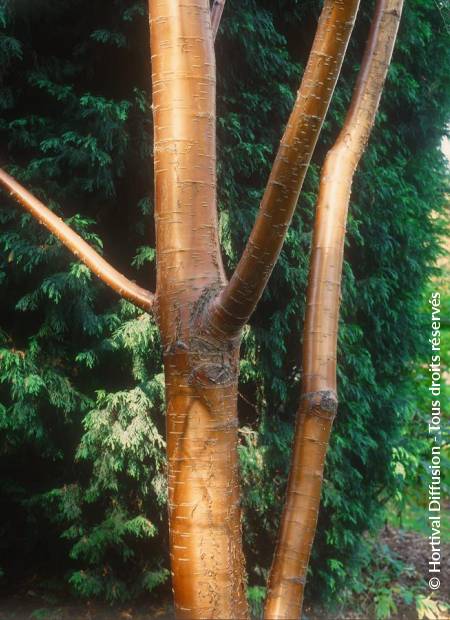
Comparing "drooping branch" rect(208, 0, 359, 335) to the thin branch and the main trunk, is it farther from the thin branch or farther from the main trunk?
the thin branch

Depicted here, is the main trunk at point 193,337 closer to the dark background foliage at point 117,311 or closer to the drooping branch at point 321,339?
the drooping branch at point 321,339

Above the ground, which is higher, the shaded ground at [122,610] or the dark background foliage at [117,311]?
the dark background foliage at [117,311]

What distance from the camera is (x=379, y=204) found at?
3.82 m

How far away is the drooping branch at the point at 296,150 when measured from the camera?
107 cm

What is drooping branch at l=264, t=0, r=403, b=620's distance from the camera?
1237mm

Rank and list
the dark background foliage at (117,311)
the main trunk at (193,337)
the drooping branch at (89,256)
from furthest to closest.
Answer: the dark background foliage at (117,311) < the drooping branch at (89,256) < the main trunk at (193,337)

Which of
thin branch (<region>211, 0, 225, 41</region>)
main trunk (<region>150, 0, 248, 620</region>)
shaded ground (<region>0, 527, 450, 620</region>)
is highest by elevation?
thin branch (<region>211, 0, 225, 41</region>)

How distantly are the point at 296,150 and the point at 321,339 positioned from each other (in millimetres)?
451

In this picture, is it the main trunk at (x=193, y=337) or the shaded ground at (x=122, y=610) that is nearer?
the main trunk at (x=193, y=337)

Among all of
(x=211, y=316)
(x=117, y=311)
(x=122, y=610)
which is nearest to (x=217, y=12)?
(x=211, y=316)

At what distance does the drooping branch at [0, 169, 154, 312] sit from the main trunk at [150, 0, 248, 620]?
12 cm

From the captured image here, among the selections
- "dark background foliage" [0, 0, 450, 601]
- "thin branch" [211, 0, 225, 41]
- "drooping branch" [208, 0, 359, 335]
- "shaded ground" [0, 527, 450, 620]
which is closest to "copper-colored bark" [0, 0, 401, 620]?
"drooping branch" [208, 0, 359, 335]

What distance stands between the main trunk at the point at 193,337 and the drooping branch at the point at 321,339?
11cm

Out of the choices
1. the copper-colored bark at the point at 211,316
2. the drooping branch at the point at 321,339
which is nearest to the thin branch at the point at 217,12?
the copper-colored bark at the point at 211,316
